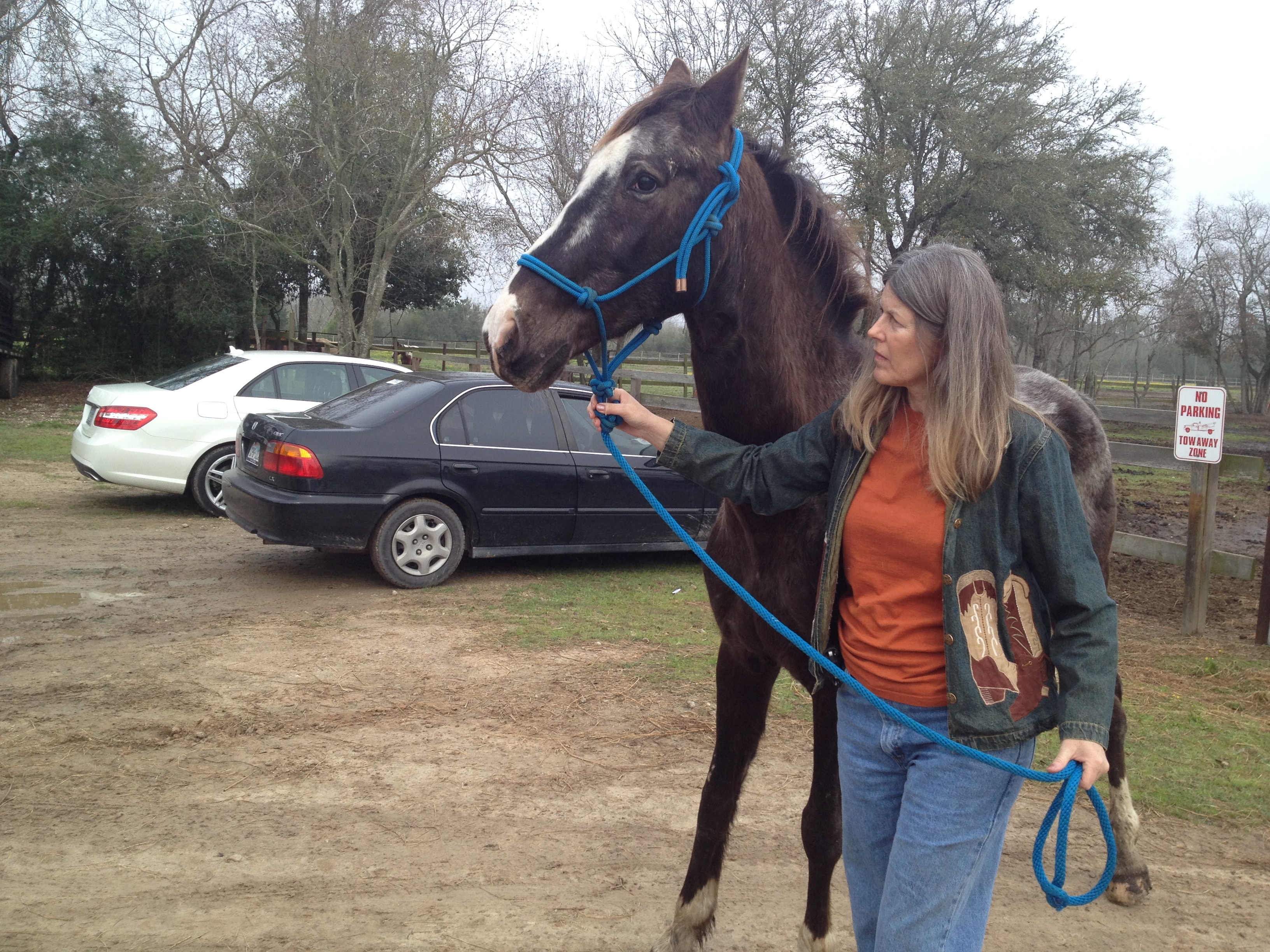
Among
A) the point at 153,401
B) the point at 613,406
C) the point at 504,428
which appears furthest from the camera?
the point at 153,401

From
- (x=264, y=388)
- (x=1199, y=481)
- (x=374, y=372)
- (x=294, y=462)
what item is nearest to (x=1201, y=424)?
(x=1199, y=481)

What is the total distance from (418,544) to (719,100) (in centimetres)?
514

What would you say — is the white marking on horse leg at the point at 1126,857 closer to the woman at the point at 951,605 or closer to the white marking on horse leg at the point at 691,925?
the white marking on horse leg at the point at 691,925

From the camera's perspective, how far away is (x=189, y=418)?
8578mm

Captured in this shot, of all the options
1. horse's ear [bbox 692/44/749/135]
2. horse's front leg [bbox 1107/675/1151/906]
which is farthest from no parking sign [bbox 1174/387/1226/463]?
horse's ear [bbox 692/44/749/135]

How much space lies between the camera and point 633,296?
7.57 feet

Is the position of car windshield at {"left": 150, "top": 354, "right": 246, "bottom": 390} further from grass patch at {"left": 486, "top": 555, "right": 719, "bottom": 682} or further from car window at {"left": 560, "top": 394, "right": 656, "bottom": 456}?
grass patch at {"left": 486, "top": 555, "right": 719, "bottom": 682}

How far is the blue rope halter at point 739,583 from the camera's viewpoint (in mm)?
1723

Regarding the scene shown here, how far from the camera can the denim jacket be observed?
1747 millimetres

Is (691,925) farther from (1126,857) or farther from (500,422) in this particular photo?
(500,422)

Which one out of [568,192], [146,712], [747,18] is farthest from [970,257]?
[747,18]

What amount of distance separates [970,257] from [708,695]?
11.6 ft

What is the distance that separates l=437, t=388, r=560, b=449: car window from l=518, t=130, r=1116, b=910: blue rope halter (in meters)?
4.85

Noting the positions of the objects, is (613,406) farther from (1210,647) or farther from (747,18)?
(747,18)
